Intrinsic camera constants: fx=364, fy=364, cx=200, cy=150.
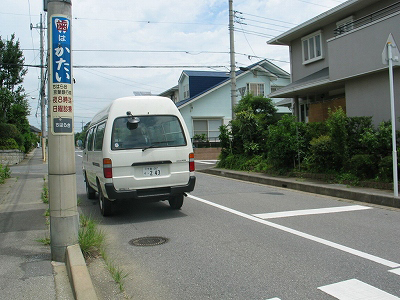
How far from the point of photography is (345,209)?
826 centimetres

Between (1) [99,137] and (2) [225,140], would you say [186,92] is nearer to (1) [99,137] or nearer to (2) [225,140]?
(2) [225,140]

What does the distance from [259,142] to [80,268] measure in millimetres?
13870

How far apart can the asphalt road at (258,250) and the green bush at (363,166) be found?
1.72m

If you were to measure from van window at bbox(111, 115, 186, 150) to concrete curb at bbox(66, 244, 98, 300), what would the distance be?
280 centimetres

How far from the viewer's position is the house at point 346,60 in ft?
39.5

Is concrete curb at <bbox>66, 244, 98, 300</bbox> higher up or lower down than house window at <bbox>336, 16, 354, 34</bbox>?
lower down

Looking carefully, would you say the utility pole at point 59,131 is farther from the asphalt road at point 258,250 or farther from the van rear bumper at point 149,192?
the van rear bumper at point 149,192

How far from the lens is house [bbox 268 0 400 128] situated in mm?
12047

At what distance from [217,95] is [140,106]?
25.7m

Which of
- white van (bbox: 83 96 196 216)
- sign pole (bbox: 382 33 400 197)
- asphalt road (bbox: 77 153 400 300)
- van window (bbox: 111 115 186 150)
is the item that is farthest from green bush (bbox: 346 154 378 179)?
van window (bbox: 111 115 186 150)

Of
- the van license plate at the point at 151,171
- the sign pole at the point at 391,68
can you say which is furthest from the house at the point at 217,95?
the van license plate at the point at 151,171

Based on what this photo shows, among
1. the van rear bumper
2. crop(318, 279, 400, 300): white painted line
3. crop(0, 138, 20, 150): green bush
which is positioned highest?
crop(0, 138, 20, 150): green bush

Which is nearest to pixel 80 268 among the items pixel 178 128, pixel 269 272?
pixel 269 272

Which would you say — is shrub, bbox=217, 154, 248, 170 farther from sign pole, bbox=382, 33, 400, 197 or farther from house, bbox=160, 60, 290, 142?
house, bbox=160, 60, 290, 142
